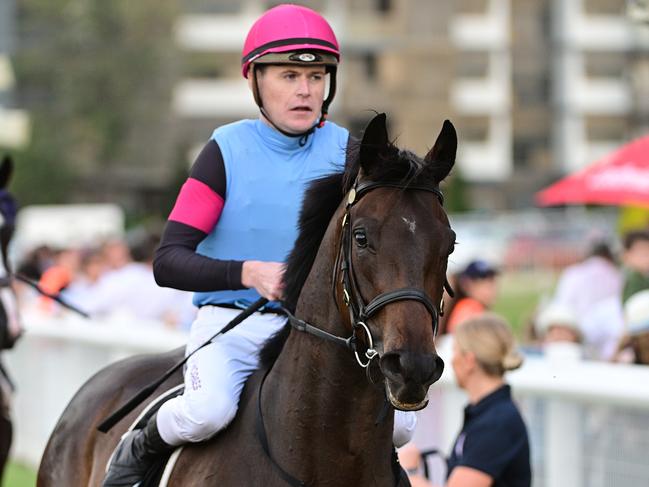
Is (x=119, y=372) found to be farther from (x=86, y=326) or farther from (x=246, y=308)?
(x=86, y=326)

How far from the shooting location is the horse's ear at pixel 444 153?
145 inches

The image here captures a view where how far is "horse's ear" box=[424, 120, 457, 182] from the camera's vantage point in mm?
3693

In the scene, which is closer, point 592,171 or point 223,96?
point 592,171

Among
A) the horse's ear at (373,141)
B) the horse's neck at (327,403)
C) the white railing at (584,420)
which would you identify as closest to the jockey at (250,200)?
the horse's neck at (327,403)

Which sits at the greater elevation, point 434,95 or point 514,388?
point 434,95

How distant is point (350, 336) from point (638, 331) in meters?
3.55

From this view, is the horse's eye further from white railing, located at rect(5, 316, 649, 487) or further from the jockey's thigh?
white railing, located at rect(5, 316, 649, 487)

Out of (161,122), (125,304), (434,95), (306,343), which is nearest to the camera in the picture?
(306,343)

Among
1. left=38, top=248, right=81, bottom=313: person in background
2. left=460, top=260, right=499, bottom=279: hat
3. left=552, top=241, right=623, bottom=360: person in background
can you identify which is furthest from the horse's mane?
left=552, top=241, right=623, bottom=360: person in background

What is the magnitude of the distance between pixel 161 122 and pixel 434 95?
13.5m

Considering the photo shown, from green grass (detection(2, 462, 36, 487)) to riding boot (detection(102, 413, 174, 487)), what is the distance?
220 inches

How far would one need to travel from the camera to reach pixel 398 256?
11.4ft

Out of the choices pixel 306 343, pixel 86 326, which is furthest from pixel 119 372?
pixel 86 326

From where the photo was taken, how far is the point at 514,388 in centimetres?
639
